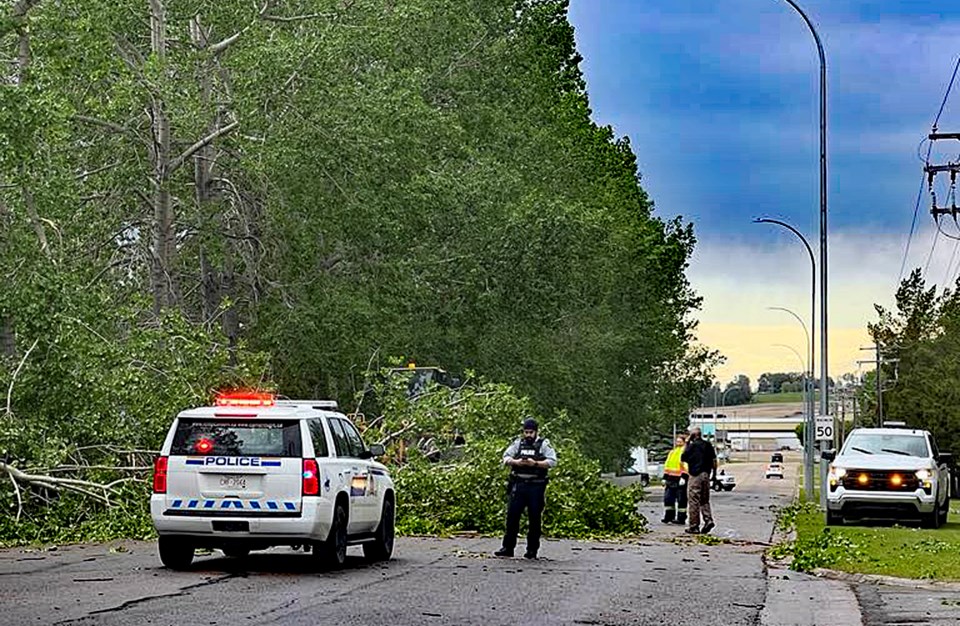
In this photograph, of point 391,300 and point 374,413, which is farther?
point 391,300

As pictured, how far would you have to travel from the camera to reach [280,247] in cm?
4281

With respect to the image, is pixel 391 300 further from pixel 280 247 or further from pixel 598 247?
pixel 598 247

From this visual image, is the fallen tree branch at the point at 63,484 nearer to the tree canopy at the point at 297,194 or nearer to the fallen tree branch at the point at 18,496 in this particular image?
the fallen tree branch at the point at 18,496

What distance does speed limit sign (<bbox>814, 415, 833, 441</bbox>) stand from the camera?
43.8 metres

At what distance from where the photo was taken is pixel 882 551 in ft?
76.7

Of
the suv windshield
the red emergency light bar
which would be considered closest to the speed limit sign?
the suv windshield

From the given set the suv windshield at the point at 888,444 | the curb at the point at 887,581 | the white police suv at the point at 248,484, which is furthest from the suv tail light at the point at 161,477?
the suv windshield at the point at 888,444

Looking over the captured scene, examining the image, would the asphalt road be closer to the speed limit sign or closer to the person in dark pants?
the person in dark pants

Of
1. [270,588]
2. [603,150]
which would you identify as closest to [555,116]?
[603,150]

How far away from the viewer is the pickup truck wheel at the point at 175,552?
1822cm

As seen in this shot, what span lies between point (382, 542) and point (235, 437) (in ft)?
9.61

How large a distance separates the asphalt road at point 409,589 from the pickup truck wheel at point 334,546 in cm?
27

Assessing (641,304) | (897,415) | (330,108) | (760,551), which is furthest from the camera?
(897,415)

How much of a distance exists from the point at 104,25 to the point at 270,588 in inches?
925
